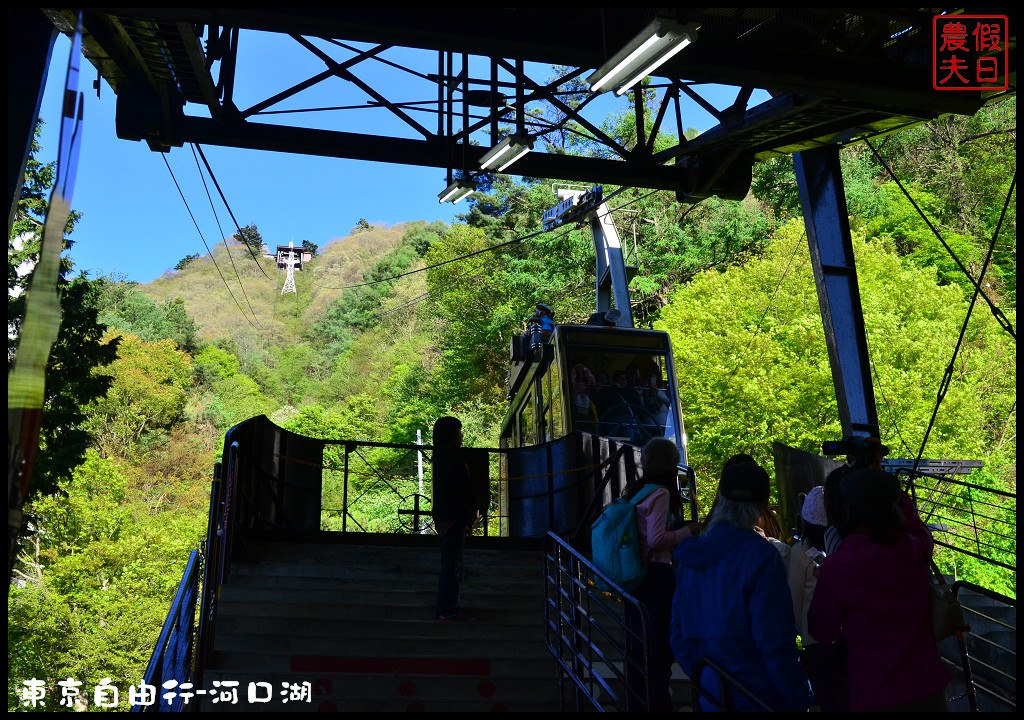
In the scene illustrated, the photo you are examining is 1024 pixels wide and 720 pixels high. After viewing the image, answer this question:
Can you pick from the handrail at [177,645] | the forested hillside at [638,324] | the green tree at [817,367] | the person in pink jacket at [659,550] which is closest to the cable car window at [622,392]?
the forested hillside at [638,324]

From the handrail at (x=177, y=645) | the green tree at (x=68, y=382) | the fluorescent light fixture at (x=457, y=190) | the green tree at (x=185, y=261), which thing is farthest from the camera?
the green tree at (x=185, y=261)

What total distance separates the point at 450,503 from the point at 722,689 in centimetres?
436

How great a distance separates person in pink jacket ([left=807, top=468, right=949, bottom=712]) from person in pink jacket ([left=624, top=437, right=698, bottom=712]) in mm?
1480

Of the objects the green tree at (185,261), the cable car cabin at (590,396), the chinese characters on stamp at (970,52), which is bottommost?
the cable car cabin at (590,396)

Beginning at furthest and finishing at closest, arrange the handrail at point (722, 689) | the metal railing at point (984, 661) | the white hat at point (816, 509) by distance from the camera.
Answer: the metal railing at point (984, 661) < the white hat at point (816, 509) < the handrail at point (722, 689)

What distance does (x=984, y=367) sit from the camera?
106ft

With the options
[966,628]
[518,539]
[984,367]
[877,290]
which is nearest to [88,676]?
[518,539]

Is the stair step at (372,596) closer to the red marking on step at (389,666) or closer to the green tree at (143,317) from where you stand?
the red marking on step at (389,666)

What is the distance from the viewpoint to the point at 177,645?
23.7 feet

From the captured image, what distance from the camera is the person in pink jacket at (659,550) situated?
5754mm

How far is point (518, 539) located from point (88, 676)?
27227 mm

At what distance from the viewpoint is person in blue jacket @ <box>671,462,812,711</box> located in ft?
13.5

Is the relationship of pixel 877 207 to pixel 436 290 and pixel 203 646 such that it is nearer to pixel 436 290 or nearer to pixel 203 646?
pixel 436 290

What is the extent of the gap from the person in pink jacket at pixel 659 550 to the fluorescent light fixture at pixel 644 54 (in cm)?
341
